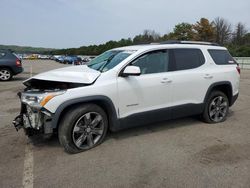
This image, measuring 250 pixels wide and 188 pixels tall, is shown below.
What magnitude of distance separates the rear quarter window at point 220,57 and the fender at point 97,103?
2758 millimetres

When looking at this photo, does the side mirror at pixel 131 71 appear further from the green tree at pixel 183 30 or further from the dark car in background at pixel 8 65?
the green tree at pixel 183 30

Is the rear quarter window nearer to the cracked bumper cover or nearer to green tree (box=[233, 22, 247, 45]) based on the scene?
the cracked bumper cover

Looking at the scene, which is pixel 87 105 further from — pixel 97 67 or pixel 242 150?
pixel 242 150

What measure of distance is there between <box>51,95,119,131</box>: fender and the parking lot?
17.6 inches

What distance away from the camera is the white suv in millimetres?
3738

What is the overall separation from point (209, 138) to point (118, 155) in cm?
186

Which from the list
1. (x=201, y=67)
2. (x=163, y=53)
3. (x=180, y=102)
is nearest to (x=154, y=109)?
(x=180, y=102)

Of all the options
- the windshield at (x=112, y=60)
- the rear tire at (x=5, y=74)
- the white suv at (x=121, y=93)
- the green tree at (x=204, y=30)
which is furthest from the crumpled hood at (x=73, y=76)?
the green tree at (x=204, y=30)

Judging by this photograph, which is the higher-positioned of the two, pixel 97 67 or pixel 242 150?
pixel 97 67

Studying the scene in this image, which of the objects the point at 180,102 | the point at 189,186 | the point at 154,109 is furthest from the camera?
the point at 180,102

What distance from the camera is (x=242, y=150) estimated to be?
159 inches

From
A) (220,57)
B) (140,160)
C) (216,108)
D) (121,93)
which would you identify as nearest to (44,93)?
(121,93)

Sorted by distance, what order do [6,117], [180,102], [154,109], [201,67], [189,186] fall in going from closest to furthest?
[189,186] → [154,109] → [180,102] → [201,67] → [6,117]

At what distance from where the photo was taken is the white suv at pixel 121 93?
3.74 metres
